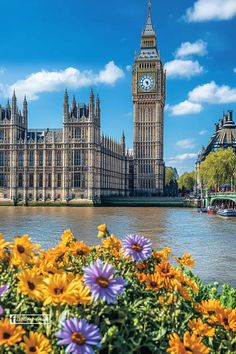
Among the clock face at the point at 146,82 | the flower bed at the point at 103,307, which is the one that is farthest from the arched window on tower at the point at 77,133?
the flower bed at the point at 103,307

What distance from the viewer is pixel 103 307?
3.38 meters

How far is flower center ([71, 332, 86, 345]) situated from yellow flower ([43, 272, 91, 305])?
0.91 feet

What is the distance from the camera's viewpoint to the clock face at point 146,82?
354 ft

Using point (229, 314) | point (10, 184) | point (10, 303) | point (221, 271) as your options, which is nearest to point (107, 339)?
point (10, 303)

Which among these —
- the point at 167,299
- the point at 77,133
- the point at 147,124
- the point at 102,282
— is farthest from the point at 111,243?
the point at 147,124

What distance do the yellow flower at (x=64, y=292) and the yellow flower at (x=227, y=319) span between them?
1.30 m

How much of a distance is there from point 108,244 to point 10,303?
146cm

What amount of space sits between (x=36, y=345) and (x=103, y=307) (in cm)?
59

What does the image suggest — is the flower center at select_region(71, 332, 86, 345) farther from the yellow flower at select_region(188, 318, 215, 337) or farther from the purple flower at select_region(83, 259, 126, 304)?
the yellow flower at select_region(188, 318, 215, 337)

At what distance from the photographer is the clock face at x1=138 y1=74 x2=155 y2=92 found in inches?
4245

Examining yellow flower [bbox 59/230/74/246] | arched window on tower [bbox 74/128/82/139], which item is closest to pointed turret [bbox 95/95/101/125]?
arched window on tower [bbox 74/128/82/139]

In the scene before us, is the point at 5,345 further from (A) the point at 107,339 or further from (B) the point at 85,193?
(B) the point at 85,193

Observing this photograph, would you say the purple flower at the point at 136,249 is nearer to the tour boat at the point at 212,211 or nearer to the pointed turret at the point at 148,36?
the tour boat at the point at 212,211

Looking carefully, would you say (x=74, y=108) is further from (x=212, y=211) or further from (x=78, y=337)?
(x=78, y=337)
